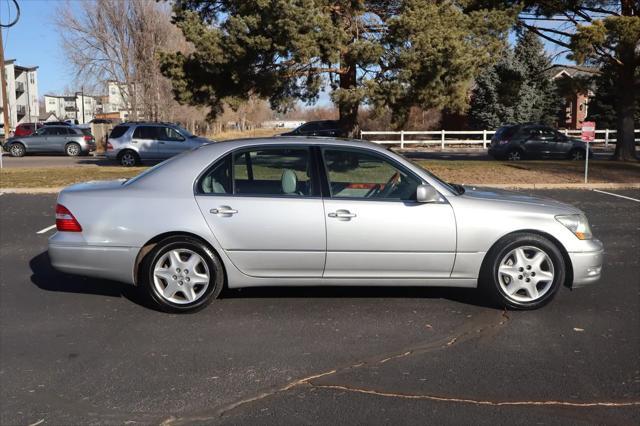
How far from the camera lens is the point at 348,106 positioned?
20.7 meters

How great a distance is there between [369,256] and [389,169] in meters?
0.88

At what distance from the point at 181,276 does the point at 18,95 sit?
91.0 m

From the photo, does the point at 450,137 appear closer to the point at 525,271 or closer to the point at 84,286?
the point at 525,271

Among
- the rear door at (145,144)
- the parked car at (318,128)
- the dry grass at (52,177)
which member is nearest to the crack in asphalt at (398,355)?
the dry grass at (52,177)

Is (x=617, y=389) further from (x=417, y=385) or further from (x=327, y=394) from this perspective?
(x=327, y=394)

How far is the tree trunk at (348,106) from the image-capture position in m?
20.7

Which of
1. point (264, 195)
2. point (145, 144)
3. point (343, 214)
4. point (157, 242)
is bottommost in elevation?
point (157, 242)

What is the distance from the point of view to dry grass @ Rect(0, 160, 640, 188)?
54.5 feet

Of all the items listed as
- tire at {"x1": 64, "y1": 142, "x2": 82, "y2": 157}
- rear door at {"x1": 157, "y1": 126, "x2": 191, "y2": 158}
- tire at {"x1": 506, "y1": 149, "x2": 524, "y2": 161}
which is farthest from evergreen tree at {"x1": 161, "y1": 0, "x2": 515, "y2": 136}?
tire at {"x1": 64, "y1": 142, "x2": 82, "y2": 157}

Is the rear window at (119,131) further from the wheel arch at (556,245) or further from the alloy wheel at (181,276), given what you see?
the wheel arch at (556,245)

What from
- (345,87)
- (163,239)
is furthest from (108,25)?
(163,239)

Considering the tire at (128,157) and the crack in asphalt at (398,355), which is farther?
the tire at (128,157)

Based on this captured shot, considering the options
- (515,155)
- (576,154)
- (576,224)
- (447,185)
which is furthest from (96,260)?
(576,154)

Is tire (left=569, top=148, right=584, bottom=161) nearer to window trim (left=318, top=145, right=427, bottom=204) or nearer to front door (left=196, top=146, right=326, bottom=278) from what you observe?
window trim (left=318, top=145, right=427, bottom=204)
